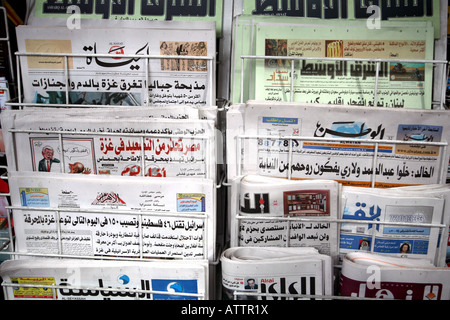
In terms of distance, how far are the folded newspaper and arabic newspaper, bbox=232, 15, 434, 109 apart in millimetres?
339

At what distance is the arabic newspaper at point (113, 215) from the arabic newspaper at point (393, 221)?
292 millimetres

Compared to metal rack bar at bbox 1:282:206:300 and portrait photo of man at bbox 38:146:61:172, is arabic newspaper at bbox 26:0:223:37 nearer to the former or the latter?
portrait photo of man at bbox 38:146:61:172

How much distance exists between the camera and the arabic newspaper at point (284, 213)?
0.86 metres

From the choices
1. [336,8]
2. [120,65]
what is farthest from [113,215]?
[336,8]

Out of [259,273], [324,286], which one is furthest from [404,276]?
[259,273]

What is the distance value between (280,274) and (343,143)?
0.30 m

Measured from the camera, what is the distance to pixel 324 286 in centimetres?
85

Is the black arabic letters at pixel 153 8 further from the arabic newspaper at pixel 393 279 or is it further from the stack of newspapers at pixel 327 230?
the arabic newspaper at pixel 393 279

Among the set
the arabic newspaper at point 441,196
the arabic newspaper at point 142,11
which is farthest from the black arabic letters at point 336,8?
the arabic newspaper at point 441,196

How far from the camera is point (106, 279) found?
0.90m

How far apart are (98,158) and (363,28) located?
64 cm

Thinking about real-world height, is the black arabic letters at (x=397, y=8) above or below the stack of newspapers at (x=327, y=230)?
above

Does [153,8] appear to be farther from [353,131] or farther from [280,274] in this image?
[280,274]

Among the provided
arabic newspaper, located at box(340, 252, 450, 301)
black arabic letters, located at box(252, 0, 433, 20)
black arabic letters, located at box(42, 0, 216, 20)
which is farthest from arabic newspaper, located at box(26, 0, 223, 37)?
arabic newspaper, located at box(340, 252, 450, 301)
